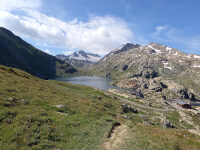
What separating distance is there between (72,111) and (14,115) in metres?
10.6

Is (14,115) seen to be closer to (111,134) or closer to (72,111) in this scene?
(72,111)

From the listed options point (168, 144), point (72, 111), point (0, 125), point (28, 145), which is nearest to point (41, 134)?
point (28, 145)

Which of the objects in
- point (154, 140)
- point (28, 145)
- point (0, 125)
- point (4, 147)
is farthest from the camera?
point (154, 140)

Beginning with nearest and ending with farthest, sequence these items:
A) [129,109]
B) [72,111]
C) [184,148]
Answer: [184,148]
[72,111]
[129,109]

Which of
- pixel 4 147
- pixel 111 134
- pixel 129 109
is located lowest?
pixel 129 109

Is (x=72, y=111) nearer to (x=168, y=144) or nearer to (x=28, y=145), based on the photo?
(x=28, y=145)

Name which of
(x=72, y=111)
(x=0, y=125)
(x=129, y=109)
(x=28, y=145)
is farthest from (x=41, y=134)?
(x=129, y=109)

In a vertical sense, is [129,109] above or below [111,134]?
below

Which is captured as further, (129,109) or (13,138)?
(129,109)

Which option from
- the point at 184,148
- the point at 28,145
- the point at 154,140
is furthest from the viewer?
the point at 154,140

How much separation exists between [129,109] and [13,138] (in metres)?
45.5

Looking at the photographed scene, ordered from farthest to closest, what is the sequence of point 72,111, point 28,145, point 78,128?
point 72,111
point 78,128
point 28,145

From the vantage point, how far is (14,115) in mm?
17250

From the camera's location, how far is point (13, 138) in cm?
1317
